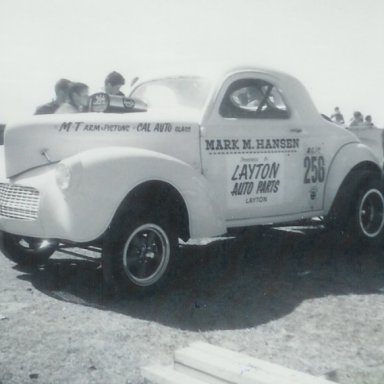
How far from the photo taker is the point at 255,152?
5121mm

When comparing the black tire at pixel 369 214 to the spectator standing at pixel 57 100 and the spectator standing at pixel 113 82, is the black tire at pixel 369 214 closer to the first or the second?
the spectator standing at pixel 113 82

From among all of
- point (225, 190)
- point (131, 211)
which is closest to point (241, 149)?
point (225, 190)

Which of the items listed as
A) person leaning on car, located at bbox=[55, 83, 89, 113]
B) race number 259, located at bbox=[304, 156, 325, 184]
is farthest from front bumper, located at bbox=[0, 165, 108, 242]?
race number 259, located at bbox=[304, 156, 325, 184]

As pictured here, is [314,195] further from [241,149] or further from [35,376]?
[35,376]

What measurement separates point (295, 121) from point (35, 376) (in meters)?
3.54

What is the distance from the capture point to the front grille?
432 centimetres

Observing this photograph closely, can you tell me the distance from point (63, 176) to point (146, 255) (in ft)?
2.76

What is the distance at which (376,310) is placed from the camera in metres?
4.14

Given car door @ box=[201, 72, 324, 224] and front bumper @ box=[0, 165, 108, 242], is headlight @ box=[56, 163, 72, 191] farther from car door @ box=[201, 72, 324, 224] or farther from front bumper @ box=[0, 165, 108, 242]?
car door @ box=[201, 72, 324, 224]

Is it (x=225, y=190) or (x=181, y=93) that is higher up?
(x=181, y=93)

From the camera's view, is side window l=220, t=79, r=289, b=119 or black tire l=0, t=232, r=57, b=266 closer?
black tire l=0, t=232, r=57, b=266

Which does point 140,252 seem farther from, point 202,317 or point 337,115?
point 337,115

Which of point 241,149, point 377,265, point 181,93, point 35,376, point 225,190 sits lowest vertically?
point 377,265

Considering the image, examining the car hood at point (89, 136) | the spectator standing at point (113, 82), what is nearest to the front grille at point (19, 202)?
the car hood at point (89, 136)
